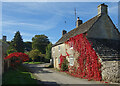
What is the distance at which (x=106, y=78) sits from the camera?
37.9 ft

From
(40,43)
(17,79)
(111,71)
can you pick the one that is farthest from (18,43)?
(111,71)

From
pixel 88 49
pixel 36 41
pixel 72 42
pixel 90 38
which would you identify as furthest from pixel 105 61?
pixel 36 41

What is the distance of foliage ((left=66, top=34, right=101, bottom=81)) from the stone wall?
0.64m

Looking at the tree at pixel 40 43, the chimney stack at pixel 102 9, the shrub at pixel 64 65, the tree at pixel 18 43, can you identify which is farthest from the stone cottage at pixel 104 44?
the tree at pixel 40 43

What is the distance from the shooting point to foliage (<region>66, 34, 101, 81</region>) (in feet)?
41.9

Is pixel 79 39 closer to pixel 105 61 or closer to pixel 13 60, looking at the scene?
pixel 105 61

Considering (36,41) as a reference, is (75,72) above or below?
below

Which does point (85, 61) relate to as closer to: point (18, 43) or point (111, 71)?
point (111, 71)

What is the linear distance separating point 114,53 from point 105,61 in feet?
9.33

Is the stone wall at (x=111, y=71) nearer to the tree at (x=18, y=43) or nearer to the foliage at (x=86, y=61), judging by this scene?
the foliage at (x=86, y=61)

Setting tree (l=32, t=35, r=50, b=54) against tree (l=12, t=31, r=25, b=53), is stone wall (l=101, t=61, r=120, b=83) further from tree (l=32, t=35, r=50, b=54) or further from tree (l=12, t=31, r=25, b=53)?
tree (l=32, t=35, r=50, b=54)

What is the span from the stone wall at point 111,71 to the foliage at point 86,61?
64 centimetres

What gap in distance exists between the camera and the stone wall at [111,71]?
11.0m

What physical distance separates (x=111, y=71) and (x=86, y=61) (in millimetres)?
3534
